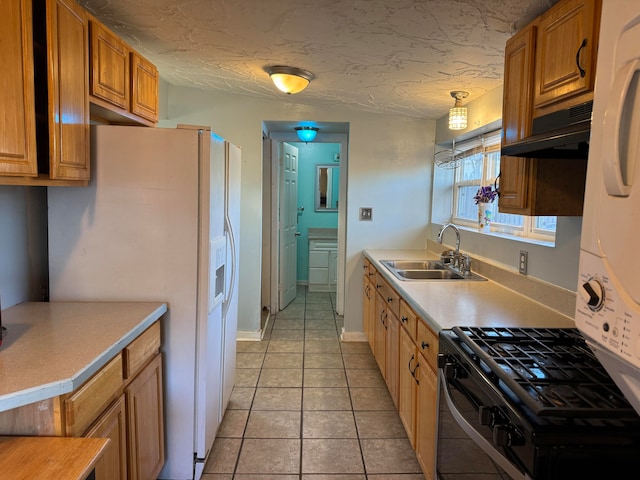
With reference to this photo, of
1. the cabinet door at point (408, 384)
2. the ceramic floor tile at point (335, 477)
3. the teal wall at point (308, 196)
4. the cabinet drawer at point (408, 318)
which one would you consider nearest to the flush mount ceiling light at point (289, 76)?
the cabinet drawer at point (408, 318)

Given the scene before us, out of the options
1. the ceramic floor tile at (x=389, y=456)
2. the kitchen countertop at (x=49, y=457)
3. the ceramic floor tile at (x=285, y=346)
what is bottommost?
the ceramic floor tile at (x=389, y=456)

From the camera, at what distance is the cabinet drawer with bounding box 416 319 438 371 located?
5.86 ft

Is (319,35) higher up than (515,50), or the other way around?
(319,35)

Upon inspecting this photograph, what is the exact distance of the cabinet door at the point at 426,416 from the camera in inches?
69.7

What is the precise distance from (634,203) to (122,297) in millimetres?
1974

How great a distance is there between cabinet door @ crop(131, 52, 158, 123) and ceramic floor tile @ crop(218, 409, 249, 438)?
188 centimetres

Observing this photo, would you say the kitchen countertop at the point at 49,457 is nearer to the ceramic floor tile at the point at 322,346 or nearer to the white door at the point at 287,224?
the ceramic floor tile at the point at 322,346

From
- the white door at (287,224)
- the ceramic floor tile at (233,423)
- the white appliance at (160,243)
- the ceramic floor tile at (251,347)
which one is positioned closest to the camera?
the white appliance at (160,243)

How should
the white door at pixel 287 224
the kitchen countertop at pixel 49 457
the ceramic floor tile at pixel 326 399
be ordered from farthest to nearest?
the white door at pixel 287 224 < the ceramic floor tile at pixel 326 399 < the kitchen countertop at pixel 49 457

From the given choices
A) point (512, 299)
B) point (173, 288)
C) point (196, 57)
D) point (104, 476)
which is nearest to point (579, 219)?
point (512, 299)

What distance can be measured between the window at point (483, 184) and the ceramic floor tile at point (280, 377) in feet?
5.92

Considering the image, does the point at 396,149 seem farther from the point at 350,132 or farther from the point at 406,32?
the point at 406,32

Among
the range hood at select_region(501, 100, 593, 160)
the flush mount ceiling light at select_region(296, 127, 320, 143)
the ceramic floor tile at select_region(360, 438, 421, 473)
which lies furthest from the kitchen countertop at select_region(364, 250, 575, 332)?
the flush mount ceiling light at select_region(296, 127, 320, 143)

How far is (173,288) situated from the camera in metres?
2.00
